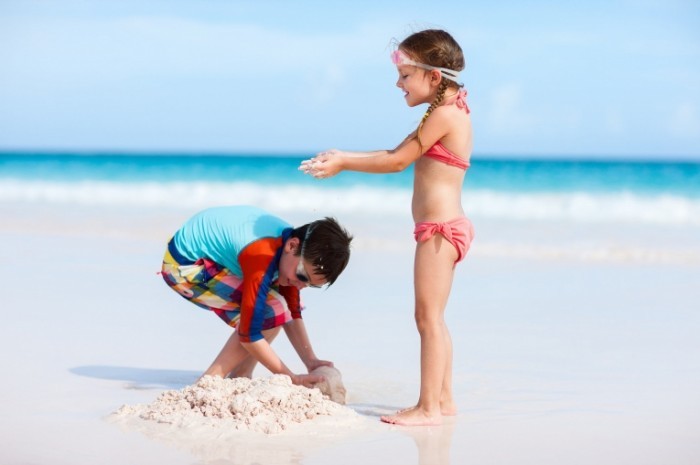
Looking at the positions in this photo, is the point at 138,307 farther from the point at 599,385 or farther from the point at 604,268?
the point at 604,268

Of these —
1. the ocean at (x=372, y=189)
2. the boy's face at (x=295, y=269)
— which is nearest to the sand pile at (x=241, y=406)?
the boy's face at (x=295, y=269)

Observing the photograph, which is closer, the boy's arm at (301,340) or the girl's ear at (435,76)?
the girl's ear at (435,76)

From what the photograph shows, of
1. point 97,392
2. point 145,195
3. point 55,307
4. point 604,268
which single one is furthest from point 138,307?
point 145,195

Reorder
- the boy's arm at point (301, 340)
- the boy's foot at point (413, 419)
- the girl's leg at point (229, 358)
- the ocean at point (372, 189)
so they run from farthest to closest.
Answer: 1. the ocean at point (372, 189)
2. the boy's arm at point (301, 340)
3. the girl's leg at point (229, 358)
4. the boy's foot at point (413, 419)

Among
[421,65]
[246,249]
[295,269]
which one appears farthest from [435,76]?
[246,249]

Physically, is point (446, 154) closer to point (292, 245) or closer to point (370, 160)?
point (370, 160)

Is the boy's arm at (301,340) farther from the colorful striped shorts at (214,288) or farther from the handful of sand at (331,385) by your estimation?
the handful of sand at (331,385)

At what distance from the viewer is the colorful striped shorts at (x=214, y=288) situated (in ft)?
13.5

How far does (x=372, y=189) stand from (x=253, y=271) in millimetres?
15841

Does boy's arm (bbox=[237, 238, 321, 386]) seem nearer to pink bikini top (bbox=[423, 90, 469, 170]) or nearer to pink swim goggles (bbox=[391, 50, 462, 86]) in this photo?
pink bikini top (bbox=[423, 90, 469, 170])

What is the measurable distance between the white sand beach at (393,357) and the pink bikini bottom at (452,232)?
73 cm

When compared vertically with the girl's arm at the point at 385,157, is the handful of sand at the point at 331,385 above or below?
below

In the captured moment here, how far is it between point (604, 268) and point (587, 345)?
3262 mm

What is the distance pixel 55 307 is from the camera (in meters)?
6.16
